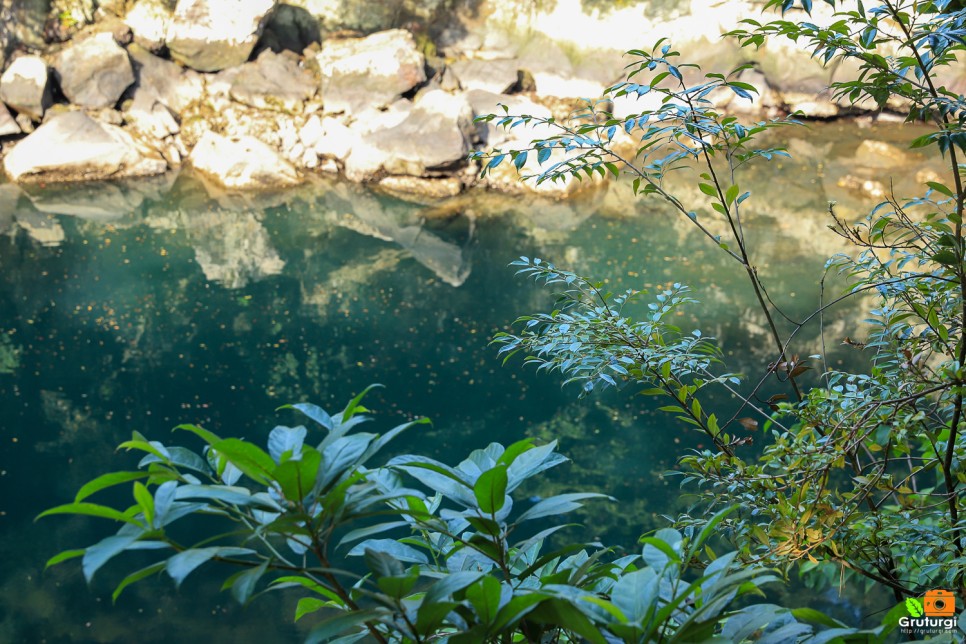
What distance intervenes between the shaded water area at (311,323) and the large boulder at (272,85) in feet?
5.00

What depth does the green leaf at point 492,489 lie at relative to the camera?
967 millimetres

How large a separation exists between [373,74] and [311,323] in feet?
16.3

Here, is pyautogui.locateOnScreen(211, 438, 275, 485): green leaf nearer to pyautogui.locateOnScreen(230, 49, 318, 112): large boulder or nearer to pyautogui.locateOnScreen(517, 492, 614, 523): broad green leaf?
pyautogui.locateOnScreen(517, 492, 614, 523): broad green leaf

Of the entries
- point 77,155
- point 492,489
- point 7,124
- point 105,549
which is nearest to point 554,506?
point 492,489

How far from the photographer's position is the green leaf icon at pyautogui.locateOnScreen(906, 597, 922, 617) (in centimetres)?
116

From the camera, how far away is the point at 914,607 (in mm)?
1224

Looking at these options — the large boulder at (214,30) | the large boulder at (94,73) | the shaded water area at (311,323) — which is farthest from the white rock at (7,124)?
the large boulder at (214,30)

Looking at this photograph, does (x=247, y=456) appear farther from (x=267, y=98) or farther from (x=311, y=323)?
(x=267, y=98)

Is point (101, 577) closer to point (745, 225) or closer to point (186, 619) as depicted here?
point (186, 619)

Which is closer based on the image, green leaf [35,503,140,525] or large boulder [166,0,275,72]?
green leaf [35,503,140,525]

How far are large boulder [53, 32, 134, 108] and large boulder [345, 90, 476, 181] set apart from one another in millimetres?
3155

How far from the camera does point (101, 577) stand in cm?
449

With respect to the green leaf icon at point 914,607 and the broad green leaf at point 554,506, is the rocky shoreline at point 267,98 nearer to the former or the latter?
the green leaf icon at point 914,607

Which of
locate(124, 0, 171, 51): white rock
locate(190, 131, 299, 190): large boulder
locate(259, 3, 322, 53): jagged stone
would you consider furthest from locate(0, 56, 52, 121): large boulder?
locate(259, 3, 322, 53): jagged stone
